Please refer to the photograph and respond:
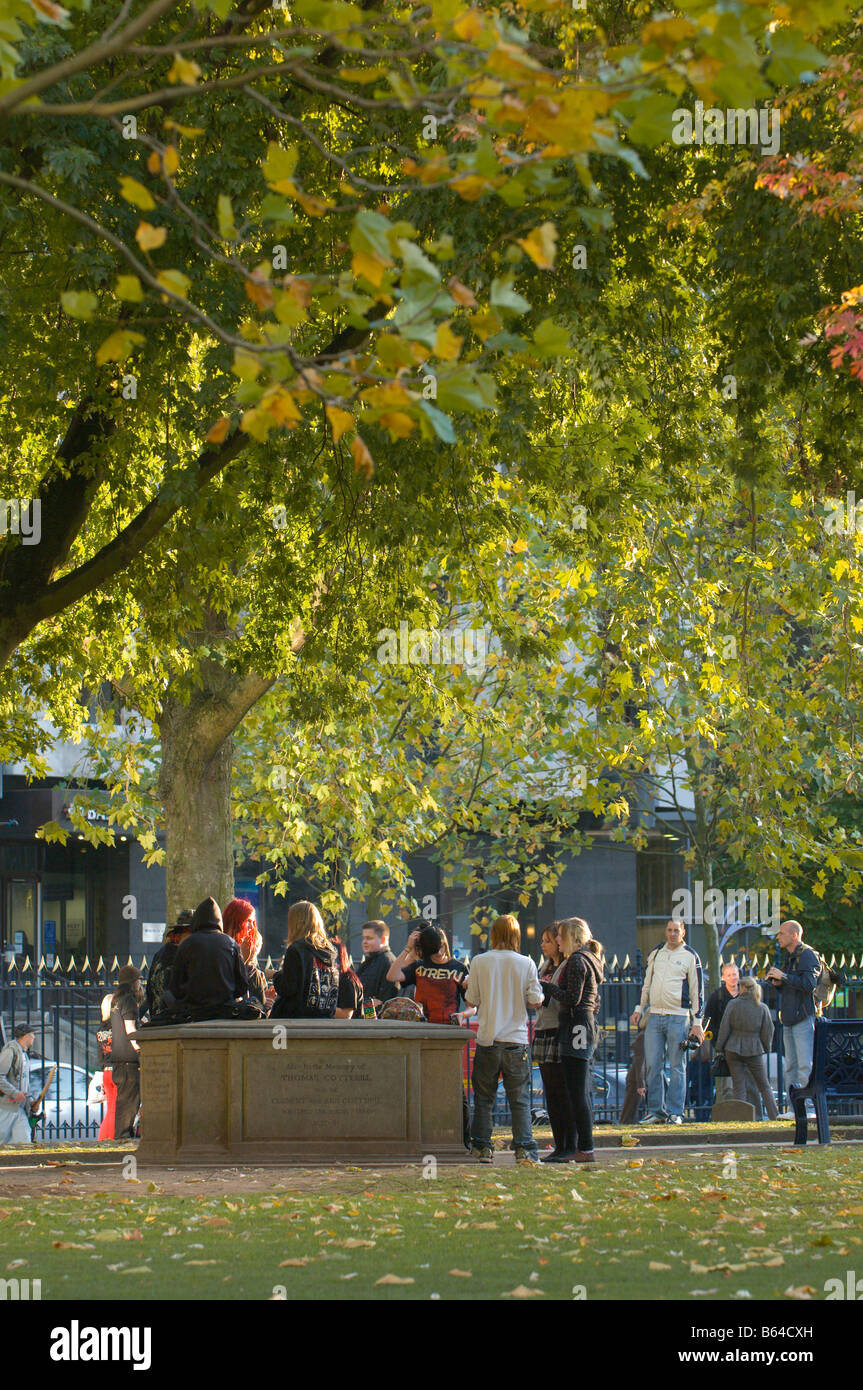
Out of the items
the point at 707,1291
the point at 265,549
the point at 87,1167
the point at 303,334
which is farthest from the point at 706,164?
the point at 87,1167

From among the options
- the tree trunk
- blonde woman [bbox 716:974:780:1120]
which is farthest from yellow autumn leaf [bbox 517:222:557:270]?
blonde woman [bbox 716:974:780:1120]

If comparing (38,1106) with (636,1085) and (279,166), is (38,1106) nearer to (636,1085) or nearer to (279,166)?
(636,1085)

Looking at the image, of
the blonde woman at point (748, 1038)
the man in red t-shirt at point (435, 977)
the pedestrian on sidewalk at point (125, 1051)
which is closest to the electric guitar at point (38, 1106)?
the pedestrian on sidewalk at point (125, 1051)

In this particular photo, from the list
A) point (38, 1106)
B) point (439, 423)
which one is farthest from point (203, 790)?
point (439, 423)

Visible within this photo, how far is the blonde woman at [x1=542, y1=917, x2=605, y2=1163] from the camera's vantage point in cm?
1263

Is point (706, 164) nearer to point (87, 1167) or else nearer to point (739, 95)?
point (739, 95)

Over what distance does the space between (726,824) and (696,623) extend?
2.11m

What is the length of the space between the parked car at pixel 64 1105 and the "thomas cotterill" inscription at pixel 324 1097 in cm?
611

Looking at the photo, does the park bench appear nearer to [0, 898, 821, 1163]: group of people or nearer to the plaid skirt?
[0, 898, 821, 1163]: group of people

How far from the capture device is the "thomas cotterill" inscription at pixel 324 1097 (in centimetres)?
1225

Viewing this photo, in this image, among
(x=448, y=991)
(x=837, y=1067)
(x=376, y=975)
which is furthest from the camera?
(x=376, y=975)

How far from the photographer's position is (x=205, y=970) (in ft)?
41.3

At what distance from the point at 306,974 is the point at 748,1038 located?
6.74 meters

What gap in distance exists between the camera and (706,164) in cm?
1102
